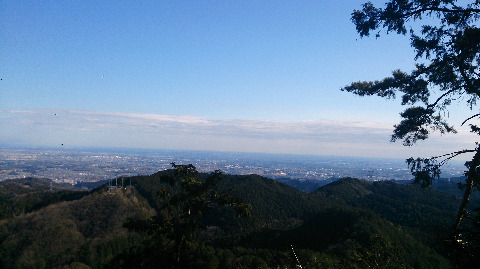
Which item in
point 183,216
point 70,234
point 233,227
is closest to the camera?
point 183,216

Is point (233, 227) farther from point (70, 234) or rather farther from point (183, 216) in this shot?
point (183, 216)

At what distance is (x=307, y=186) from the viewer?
14112 centimetres

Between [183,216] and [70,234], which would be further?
[70,234]

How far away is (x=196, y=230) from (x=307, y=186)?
460ft

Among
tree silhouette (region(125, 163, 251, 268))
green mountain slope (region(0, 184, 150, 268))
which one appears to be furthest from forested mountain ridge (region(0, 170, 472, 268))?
tree silhouette (region(125, 163, 251, 268))

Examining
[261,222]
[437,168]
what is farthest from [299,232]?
[437,168]

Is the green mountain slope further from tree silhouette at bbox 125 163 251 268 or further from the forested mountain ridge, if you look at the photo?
A: tree silhouette at bbox 125 163 251 268

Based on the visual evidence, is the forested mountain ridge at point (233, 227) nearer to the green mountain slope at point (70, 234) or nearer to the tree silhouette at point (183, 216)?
the green mountain slope at point (70, 234)

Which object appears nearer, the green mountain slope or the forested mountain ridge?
the forested mountain ridge

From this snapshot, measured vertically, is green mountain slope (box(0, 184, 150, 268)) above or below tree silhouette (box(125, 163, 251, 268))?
below

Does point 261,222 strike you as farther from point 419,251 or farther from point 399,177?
point 399,177

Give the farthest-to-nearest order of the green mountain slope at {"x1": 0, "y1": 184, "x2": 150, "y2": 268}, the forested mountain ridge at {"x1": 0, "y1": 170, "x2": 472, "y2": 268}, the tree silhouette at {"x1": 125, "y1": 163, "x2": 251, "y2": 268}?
1. the green mountain slope at {"x1": 0, "y1": 184, "x2": 150, "y2": 268}
2. the forested mountain ridge at {"x1": 0, "y1": 170, "x2": 472, "y2": 268}
3. the tree silhouette at {"x1": 125, "y1": 163, "x2": 251, "y2": 268}

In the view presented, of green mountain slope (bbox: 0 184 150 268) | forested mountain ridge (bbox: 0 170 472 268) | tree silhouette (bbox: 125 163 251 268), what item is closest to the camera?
tree silhouette (bbox: 125 163 251 268)

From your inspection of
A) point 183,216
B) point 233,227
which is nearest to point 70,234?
point 233,227
